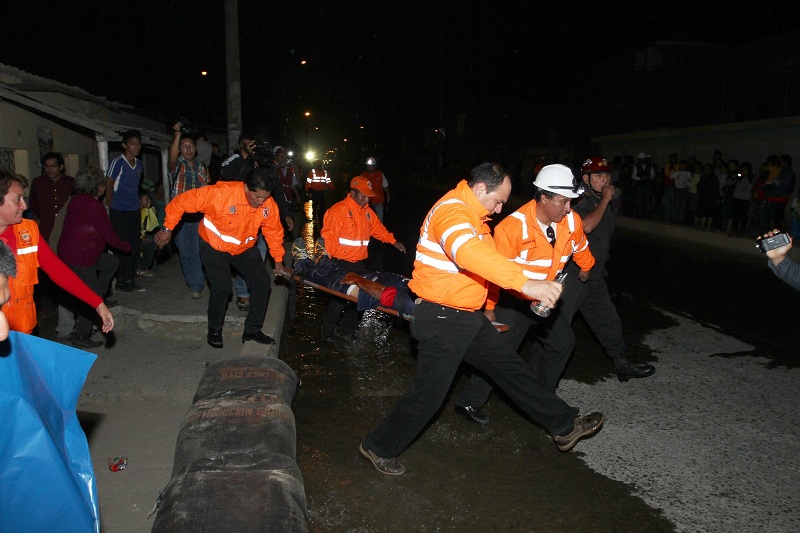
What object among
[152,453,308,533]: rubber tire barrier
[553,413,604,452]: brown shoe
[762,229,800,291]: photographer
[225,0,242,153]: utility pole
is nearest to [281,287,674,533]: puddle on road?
[553,413,604,452]: brown shoe

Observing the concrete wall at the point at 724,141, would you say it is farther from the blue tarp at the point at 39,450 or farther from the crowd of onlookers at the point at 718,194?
the blue tarp at the point at 39,450

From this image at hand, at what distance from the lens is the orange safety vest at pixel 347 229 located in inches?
270

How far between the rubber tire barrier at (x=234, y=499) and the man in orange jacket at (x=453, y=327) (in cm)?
105

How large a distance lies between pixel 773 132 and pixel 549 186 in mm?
19350

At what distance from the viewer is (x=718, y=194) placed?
17.4 metres

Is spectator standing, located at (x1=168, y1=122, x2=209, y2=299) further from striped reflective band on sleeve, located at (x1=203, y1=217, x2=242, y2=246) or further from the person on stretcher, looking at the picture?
striped reflective band on sleeve, located at (x1=203, y1=217, x2=242, y2=246)

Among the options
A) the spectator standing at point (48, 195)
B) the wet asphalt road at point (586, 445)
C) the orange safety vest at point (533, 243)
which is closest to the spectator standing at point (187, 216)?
the spectator standing at point (48, 195)

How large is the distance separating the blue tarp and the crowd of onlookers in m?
12.6

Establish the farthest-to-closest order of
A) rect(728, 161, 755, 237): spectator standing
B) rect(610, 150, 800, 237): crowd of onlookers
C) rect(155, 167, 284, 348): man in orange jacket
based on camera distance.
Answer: rect(728, 161, 755, 237): spectator standing
rect(610, 150, 800, 237): crowd of onlookers
rect(155, 167, 284, 348): man in orange jacket

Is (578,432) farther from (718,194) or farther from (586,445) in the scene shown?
(718,194)

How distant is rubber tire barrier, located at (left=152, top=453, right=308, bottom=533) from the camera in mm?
2822

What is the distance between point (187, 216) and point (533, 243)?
15.4 feet

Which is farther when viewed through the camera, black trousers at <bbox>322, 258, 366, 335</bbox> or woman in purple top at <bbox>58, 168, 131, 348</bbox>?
black trousers at <bbox>322, 258, 366, 335</bbox>

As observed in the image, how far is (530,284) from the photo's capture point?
3350 mm
